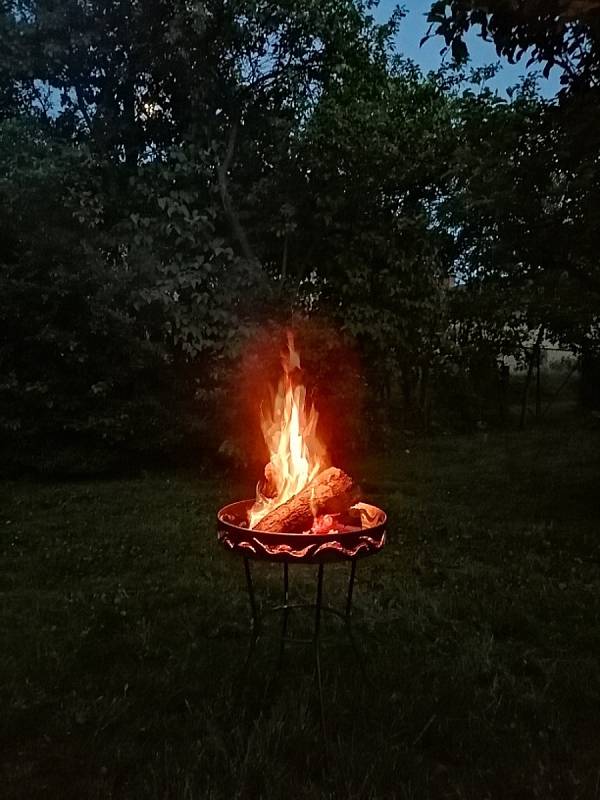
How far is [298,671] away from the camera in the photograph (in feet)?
13.7

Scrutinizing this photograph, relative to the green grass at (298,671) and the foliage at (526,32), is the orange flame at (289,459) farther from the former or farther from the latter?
the foliage at (526,32)

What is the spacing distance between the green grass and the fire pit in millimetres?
319

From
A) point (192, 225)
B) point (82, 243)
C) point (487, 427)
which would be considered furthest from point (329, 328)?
point (487, 427)

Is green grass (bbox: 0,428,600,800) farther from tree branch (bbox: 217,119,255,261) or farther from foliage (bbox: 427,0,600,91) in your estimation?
tree branch (bbox: 217,119,255,261)

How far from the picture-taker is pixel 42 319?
10.2 m

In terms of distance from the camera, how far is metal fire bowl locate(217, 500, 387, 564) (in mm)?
3197

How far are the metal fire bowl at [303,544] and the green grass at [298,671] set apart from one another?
0.86 m

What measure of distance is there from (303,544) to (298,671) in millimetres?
1335

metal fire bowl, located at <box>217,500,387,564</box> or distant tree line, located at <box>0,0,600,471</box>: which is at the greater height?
distant tree line, located at <box>0,0,600,471</box>

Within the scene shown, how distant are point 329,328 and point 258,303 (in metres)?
1.04

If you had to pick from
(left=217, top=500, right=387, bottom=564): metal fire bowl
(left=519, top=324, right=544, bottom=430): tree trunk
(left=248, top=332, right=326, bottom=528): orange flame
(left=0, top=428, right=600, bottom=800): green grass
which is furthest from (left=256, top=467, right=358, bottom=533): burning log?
(left=519, top=324, right=544, bottom=430): tree trunk

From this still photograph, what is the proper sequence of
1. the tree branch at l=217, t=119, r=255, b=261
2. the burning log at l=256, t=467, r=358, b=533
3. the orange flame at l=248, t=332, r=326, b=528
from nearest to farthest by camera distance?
1. the burning log at l=256, t=467, r=358, b=533
2. the orange flame at l=248, t=332, r=326, b=528
3. the tree branch at l=217, t=119, r=255, b=261

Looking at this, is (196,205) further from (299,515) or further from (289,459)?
(299,515)

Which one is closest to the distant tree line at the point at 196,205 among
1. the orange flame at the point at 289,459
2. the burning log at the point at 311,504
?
the orange flame at the point at 289,459
